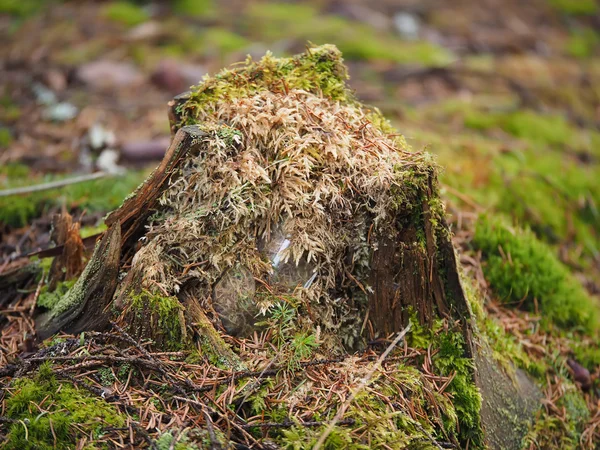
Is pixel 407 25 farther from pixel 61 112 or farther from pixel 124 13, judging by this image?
pixel 61 112

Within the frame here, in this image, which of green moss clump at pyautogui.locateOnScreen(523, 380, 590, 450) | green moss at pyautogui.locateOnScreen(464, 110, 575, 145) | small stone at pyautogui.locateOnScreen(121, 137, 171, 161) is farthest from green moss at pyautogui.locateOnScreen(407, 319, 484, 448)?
green moss at pyautogui.locateOnScreen(464, 110, 575, 145)

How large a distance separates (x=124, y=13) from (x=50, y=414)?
28.7 ft

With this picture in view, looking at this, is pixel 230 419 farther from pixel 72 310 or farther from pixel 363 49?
pixel 363 49

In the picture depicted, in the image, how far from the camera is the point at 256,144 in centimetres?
276

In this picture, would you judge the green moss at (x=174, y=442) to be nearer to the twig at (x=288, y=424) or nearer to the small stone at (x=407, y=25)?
the twig at (x=288, y=424)

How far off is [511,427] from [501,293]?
1.15 m

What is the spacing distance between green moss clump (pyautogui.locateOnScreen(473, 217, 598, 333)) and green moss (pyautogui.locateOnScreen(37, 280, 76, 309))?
9.40ft

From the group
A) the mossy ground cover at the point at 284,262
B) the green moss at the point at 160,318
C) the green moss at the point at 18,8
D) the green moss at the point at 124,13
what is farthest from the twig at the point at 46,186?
the green moss at the point at 18,8

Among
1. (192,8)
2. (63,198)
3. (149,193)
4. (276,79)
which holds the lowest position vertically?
(63,198)

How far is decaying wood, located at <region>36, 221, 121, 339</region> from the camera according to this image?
274 cm

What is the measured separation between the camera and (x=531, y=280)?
151 inches

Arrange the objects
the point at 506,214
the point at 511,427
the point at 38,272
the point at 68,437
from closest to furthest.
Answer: the point at 68,437
the point at 511,427
the point at 38,272
the point at 506,214

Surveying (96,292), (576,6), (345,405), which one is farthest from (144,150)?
(576,6)

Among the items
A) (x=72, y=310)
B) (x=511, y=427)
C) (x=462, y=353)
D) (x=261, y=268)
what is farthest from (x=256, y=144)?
(x=511, y=427)
